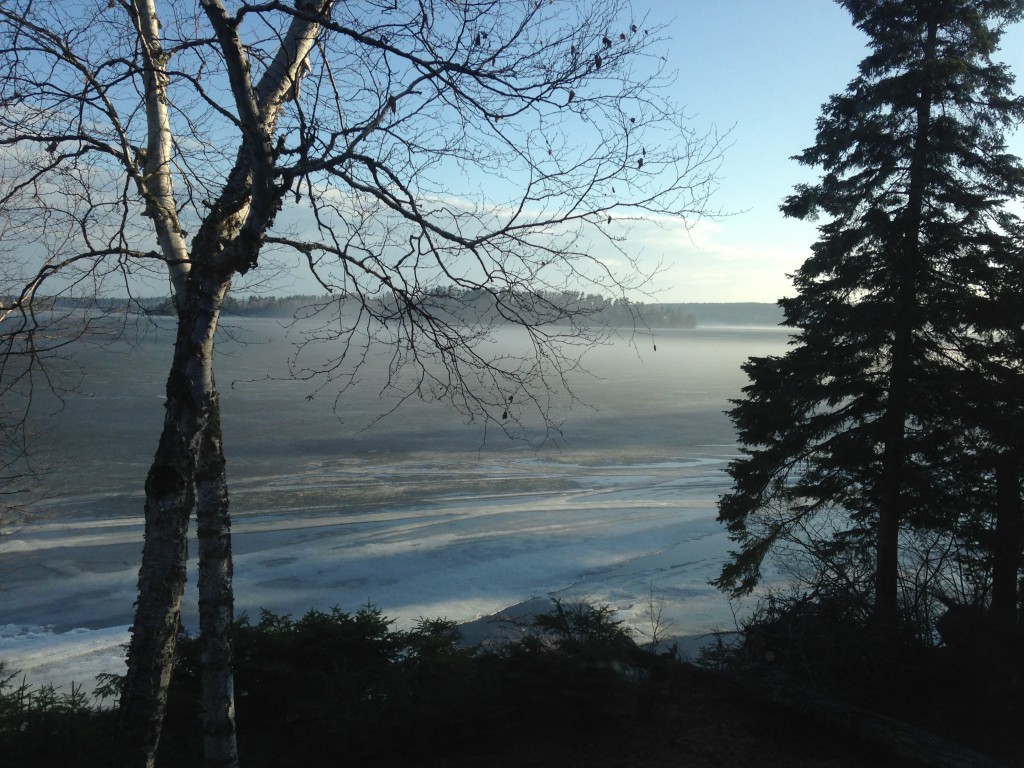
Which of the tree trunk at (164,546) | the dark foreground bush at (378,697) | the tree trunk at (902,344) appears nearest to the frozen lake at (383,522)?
the tree trunk at (164,546)

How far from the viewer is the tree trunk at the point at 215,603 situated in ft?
13.2

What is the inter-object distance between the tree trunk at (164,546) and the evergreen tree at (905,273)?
→ 9962 mm

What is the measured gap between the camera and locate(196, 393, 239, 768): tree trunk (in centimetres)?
402

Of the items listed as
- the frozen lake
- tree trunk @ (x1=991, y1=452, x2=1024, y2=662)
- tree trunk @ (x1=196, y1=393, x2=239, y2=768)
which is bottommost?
the frozen lake

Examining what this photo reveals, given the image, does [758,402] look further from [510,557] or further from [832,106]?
[510,557]

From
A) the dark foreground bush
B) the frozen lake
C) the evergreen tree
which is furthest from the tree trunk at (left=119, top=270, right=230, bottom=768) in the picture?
the evergreen tree

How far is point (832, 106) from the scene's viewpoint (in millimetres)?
14383

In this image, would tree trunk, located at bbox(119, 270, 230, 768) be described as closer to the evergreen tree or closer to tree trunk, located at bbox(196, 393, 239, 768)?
tree trunk, located at bbox(196, 393, 239, 768)

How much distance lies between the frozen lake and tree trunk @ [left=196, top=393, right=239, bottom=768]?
5.65 ft

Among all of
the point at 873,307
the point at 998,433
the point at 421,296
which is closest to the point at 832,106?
the point at 873,307

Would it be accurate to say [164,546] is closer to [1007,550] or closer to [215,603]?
[215,603]

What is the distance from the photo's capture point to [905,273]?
512 inches

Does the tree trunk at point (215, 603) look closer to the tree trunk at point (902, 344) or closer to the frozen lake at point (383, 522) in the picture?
the frozen lake at point (383, 522)

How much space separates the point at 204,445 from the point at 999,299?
12.2 m
